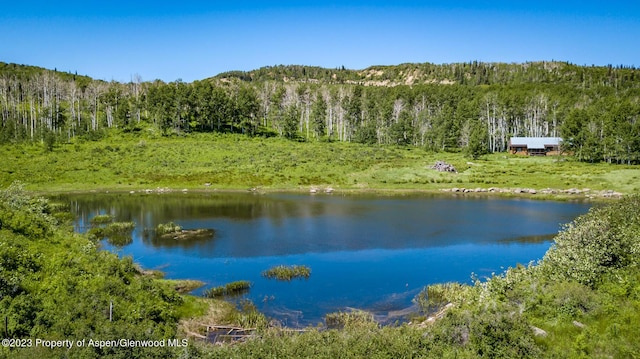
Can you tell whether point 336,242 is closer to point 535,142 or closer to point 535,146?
point 535,146

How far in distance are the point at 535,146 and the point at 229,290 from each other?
420 ft

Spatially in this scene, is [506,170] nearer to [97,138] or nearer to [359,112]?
[359,112]

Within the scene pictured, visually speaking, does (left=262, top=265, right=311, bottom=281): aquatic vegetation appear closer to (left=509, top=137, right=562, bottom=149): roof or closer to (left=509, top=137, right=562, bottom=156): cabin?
(left=509, top=137, right=562, bottom=156): cabin

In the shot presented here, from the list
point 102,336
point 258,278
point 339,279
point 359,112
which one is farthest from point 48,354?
point 359,112

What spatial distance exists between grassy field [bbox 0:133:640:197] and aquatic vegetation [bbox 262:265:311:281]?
175 feet

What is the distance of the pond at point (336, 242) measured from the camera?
32219mm

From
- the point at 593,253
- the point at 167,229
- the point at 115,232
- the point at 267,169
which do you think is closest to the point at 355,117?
the point at 267,169

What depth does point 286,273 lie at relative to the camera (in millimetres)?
35531

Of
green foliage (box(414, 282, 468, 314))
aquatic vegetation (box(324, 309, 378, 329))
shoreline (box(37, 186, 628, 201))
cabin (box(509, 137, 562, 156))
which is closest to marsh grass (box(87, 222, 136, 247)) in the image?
aquatic vegetation (box(324, 309, 378, 329))

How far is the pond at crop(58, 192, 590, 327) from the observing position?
32.2 m

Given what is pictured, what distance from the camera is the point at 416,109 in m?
180

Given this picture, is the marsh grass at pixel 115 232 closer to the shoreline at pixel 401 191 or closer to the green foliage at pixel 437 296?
the green foliage at pixel 437 296

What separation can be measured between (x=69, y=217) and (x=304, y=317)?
43728 millimetres

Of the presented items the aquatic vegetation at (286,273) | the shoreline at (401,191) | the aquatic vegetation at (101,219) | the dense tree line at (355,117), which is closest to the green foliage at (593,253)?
the aquatic vegetation at (286,273)
